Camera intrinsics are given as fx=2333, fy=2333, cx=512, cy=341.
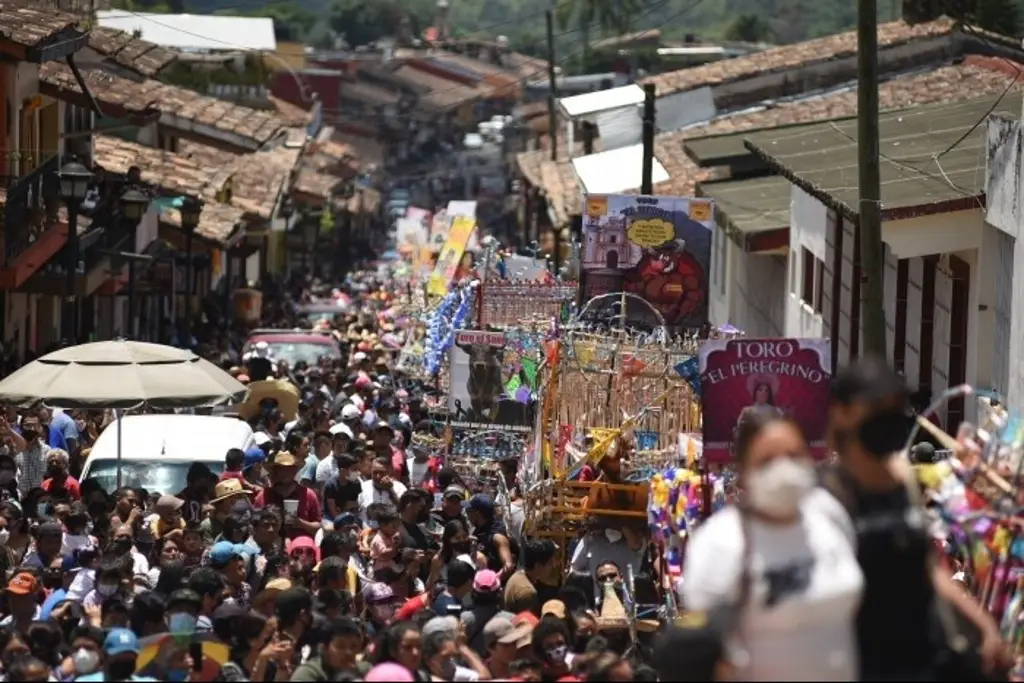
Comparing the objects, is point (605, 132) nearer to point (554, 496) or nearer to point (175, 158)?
point (175, 158)

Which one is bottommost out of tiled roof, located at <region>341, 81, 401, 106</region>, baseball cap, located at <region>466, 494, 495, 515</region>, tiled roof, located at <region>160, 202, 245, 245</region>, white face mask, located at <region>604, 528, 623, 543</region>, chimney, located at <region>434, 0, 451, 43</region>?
white face mask, located at <region>604, 528, 623, 543</region>

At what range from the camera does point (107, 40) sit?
116 ft

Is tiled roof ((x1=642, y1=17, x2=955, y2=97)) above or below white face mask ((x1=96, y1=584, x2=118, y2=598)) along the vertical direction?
above

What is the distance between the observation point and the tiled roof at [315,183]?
6003 cm

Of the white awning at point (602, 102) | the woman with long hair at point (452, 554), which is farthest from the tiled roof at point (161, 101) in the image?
the woman with long hair at point (452, 554)

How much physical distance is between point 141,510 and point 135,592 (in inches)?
117

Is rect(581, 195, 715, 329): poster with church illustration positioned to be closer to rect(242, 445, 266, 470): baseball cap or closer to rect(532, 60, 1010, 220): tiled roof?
rect(242, 445, 266, 470): baseball cap

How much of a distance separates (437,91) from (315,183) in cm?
5045

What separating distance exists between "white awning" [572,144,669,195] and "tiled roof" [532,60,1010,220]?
15.7 inches

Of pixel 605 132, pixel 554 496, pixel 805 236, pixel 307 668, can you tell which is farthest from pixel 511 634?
pixel 605 132

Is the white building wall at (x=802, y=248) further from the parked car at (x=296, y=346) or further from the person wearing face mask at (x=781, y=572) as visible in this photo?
the person wearing face mask at (x=781, y=572)

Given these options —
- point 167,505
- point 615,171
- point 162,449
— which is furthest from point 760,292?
point 167,505

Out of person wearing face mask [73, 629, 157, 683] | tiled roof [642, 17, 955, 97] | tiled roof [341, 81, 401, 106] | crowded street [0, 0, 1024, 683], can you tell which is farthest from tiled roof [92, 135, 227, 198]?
tiled roof [341, 81, 401, 106]

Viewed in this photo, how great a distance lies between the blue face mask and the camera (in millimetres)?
10875
